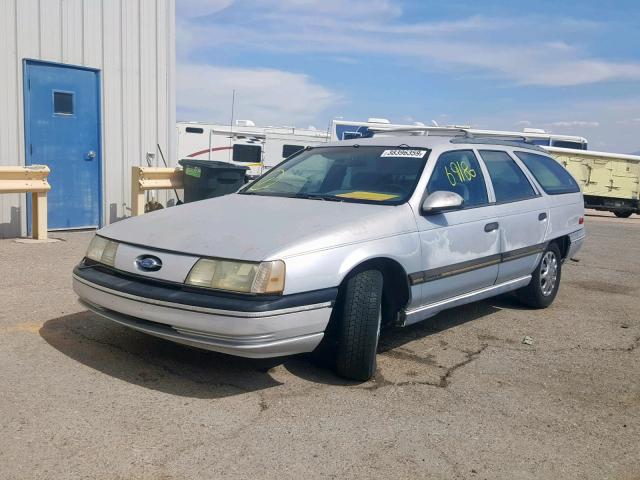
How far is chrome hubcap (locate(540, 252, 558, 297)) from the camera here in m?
6.43

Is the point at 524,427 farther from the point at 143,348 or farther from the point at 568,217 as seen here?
the point at 568,217

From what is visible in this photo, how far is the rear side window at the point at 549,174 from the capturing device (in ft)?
21.2

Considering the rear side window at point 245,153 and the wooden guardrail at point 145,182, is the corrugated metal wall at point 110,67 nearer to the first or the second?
the wooden guardrail at point 145,182

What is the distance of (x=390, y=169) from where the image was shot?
5.09 m

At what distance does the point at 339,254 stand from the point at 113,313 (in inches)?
57.5

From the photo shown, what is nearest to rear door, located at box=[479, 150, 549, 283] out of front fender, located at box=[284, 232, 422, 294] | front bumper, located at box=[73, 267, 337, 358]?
front fender, located at box=[284, 232, 422, 294]

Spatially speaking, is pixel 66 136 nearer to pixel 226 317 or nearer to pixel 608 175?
pixel 226 317

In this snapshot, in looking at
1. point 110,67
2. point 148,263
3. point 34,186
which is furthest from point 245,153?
point 148,263

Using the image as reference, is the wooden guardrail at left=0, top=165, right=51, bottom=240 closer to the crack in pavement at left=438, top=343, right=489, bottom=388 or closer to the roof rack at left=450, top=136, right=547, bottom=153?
the roof rack at left=450, top=136, right=547, bottom=153

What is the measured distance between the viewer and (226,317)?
3607mm

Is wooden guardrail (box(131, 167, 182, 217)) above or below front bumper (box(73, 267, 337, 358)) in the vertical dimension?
above

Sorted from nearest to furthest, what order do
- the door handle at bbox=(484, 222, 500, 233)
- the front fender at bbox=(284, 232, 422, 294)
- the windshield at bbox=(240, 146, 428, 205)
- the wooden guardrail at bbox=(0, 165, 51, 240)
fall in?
the front fender at bbox=(284, 232, 422, 294), the windshield at bbox=(240, 146, 428, 205), the door handle at bbox=(484, 222, 500, 233), the wooden guardrail at bbox=(0, 165, 51, 240)

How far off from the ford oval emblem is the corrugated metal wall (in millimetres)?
5825

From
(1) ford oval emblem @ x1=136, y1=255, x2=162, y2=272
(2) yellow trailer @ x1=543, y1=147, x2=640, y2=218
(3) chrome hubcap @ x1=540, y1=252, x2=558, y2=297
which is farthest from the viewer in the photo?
(2) yellow trailer @ x1=543, y1=147, x2=640, y2=218
